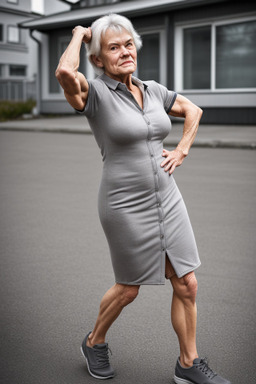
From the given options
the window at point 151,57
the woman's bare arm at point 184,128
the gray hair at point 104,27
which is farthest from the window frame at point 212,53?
the gray hair at point 104,27

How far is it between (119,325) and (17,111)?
23667 mm

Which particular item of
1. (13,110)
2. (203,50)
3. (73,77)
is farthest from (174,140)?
(13,110)

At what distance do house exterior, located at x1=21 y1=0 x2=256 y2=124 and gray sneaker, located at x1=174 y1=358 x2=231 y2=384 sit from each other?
1690cm

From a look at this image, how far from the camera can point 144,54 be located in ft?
75.4

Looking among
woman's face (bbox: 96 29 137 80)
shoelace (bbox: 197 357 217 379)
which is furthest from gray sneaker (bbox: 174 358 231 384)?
woman's face (bbox: 96 29 137 80)

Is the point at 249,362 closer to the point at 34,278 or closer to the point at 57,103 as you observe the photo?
the point at 34,278

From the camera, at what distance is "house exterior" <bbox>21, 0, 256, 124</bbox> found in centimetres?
1977

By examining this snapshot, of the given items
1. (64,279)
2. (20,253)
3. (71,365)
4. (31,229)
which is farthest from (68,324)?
(31,229)

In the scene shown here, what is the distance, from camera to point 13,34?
5272cm

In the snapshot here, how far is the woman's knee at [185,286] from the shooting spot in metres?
3.02

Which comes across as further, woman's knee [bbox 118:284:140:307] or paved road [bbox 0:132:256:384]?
paved road [bbox 0:132:256:384]

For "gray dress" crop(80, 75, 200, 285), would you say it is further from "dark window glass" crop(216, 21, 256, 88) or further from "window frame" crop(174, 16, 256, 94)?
"dark window glass" crop(216, 21, 256, 88)

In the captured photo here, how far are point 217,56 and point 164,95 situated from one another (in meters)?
18.4

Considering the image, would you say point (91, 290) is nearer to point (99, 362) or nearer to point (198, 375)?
point (99, 362)
